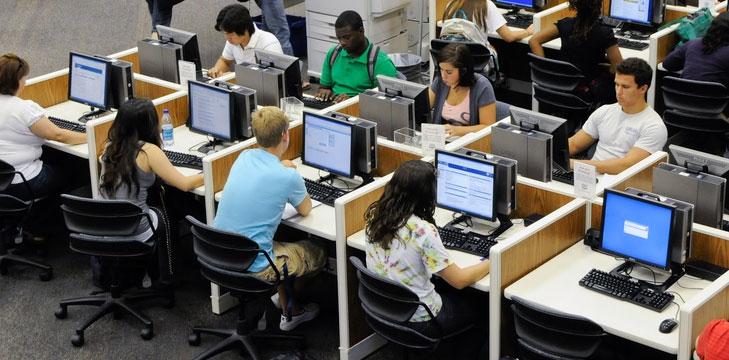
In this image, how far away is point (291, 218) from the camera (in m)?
5.01

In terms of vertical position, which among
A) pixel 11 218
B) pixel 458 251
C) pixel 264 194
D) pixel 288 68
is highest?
pixel 288 68

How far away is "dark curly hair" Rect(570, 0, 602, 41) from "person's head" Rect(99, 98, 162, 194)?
9.08 ft

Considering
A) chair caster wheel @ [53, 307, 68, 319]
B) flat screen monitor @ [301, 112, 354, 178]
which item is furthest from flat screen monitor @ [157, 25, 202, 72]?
chair caster wheel @ [53, 307, 68, 319]

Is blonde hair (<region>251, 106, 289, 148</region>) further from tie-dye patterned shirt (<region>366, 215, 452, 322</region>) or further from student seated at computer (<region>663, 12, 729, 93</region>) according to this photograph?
student seated at computer (<region>663, 12, 729, 93</region>)

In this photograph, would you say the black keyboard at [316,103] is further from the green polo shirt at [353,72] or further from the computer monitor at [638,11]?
the computer monitor at [638,11]

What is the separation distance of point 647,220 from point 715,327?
73 cm

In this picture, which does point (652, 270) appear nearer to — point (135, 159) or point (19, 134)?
point (135, 159)

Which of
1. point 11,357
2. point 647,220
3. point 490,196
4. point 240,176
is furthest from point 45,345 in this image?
point 647,220

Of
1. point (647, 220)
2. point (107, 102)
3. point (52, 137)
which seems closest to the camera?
point (647, 220)

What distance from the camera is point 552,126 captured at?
510cm

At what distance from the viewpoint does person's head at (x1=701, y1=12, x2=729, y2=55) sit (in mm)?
6301

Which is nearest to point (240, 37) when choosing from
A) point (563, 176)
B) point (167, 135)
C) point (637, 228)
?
point (167, 135)

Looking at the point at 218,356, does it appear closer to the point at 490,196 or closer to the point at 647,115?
the point at 490,196

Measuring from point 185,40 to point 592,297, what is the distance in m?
3.36
